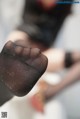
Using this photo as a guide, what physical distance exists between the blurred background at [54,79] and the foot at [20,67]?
0.05 m

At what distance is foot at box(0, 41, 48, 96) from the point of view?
0.76 m

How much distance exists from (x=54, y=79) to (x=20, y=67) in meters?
0.16

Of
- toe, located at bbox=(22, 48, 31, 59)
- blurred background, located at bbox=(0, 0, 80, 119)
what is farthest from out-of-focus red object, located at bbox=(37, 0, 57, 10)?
toe, located at bbox=(22, 48, 31, 59)

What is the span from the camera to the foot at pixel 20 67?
0.76m

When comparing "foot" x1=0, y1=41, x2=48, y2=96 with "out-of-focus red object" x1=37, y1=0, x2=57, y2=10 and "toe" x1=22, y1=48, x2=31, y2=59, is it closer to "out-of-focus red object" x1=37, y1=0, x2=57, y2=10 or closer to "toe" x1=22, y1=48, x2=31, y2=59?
"toe" x1=22, y1=48, x2=31, y2=59

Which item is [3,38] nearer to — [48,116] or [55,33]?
[55,33]

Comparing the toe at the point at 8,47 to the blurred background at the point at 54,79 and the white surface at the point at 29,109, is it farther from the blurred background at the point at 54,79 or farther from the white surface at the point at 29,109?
the white surface at the point at 29,109

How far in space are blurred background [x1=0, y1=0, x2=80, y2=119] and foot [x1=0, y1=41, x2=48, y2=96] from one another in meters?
0.05

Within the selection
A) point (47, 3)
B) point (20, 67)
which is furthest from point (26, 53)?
point (47, 3)

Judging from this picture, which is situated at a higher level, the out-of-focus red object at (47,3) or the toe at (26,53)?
the out-of-focus red object at (47,3)

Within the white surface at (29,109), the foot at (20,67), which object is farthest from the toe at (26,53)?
the white surface at (29,109)

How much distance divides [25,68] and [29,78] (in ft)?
0.08

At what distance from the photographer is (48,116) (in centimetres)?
92

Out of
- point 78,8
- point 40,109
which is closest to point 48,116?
point 40,109
